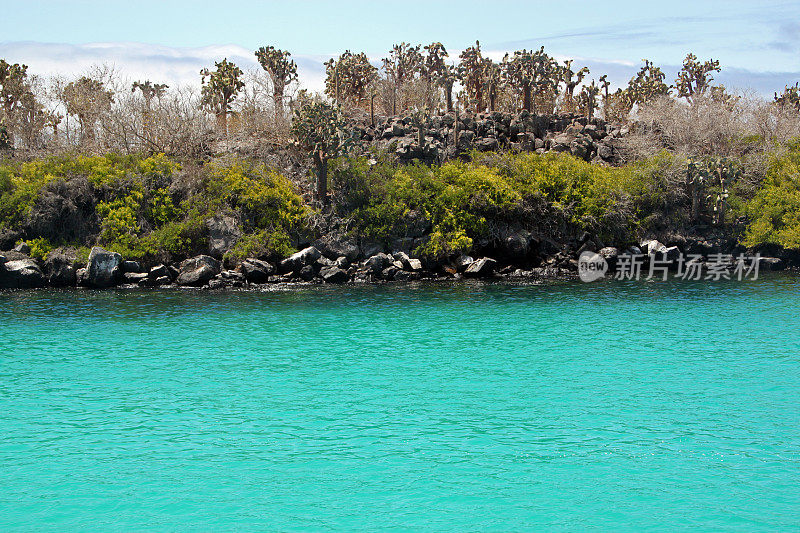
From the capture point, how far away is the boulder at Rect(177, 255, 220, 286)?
37031 millimetres

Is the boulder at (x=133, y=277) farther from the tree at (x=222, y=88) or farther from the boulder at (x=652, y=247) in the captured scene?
the boulder at (x=652, y=247)

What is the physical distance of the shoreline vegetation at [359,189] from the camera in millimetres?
39250

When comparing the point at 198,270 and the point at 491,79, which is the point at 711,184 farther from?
the point at 198,270

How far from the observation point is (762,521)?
1202cm

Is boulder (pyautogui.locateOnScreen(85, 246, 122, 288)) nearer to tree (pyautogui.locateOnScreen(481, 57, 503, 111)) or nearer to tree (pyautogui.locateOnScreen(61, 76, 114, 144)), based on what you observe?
tree (pyautogui.locateOnScreen(61, 76, 114, 144))

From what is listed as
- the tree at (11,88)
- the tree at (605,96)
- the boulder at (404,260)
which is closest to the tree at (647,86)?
the tree at (605,96)

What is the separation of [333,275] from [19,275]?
1751 centimetres

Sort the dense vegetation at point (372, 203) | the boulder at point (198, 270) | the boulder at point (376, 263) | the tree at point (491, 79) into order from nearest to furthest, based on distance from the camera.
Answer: the boulder at point (198, 270), the boulder at point (376, 263), the dense vegetation at point (372, 203), the tree at point (491, 79)

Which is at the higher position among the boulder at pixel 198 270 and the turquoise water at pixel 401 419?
the boulder at pixel 198 270

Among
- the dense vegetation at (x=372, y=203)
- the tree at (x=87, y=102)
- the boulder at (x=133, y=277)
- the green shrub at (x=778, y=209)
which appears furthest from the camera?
the tree at (x=87, y=102)

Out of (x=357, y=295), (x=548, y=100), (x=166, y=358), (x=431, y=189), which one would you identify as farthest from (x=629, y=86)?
(x=166, y=358)

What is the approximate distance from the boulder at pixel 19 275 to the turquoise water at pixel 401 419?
25.0ft

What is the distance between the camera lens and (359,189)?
4184 centimetres

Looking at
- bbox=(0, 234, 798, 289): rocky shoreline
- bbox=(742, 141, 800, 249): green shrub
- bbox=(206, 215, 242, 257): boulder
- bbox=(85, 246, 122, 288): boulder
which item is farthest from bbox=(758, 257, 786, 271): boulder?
bbox=(85, 246, 122, 288): boulder
